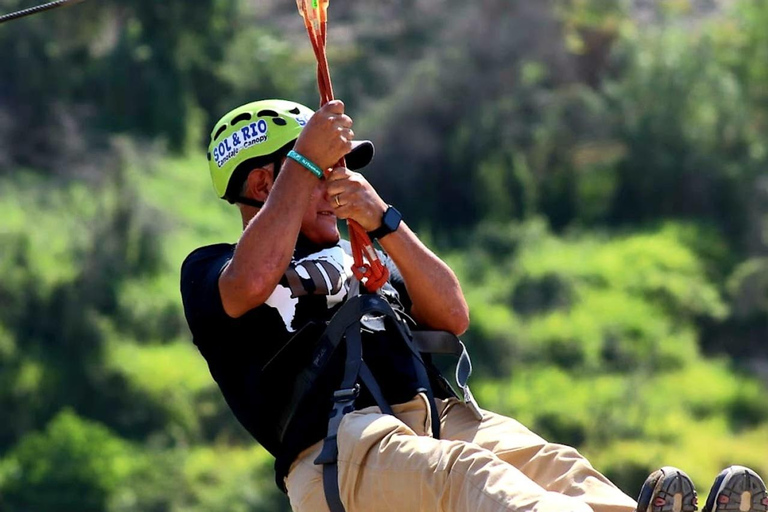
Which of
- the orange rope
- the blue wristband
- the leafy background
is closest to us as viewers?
the blue wristband

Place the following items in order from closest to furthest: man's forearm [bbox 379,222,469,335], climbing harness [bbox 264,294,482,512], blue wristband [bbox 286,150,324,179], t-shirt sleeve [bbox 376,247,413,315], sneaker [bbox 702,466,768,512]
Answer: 1. sneaker [bbox 702,466,768,512]
2. climbing harness [bbox 264,294,482,512]
3. blue wristband [bbox 286,150,324,179]
4. man's forearm [bbox 379,222,469,335]
5. t-shirt sleeve [bbox 376,247,413,315]

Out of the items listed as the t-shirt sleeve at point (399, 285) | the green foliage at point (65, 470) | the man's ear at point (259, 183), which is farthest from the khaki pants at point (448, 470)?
the green foliage at point (65, 470)

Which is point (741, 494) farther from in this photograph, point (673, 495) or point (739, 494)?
point (673, 495)

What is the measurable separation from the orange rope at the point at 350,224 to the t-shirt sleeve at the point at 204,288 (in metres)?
0.44

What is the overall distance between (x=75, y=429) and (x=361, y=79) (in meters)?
16.6

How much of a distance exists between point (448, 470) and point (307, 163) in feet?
3.74

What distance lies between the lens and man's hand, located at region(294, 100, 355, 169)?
505 cm

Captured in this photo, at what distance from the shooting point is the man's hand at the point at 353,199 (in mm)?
5129

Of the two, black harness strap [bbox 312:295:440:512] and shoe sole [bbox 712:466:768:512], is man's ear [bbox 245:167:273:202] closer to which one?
black harness strap [bbox 312:295:440:512]

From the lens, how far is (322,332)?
5.17 meters

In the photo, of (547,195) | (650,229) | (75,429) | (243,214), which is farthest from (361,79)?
(243,214)

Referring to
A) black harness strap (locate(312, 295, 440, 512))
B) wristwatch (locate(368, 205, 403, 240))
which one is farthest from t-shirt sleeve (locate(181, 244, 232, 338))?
wristwatch (locate(368, 205, 403, 240))

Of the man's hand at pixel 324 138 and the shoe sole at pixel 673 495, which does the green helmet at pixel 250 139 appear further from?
the shoe sole at pixel 673 495

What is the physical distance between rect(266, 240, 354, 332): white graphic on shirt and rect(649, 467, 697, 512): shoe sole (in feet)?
4.55
